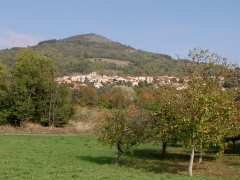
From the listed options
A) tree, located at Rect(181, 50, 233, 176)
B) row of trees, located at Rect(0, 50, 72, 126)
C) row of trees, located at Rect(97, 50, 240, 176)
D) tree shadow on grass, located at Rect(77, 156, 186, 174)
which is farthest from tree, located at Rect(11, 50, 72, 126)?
tree, located at Rect(181, 50, 233, 176)

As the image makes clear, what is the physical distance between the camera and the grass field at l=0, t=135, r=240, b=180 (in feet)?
86.4

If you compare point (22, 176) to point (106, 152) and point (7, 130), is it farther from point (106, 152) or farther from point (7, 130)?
point (7, 130)

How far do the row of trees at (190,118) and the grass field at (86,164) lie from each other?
2121 mm

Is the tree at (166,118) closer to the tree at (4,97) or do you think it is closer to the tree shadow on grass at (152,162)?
the tree shadow on grass at (152,162)

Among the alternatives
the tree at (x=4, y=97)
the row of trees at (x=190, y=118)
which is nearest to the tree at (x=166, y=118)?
the row of trees at (x=190, y=118)

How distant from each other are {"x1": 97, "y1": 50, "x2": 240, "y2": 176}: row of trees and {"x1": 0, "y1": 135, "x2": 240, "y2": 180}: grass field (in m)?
2.12

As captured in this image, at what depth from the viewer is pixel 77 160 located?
3616 centimetres

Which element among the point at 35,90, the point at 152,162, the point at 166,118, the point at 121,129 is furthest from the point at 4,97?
the point at 166,118

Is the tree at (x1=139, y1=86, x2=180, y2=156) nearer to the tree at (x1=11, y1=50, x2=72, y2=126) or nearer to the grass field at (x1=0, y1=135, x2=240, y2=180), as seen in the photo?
the grass field at (x1=0, y1=135, x2=240, y2=180)

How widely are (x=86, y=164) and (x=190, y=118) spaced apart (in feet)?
27.8

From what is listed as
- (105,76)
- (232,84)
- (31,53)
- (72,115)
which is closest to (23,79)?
(31,53)

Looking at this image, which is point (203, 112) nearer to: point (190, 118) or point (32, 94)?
point (190, 118)

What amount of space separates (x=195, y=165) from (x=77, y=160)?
9.21 m

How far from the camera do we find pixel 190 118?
2950 cm
